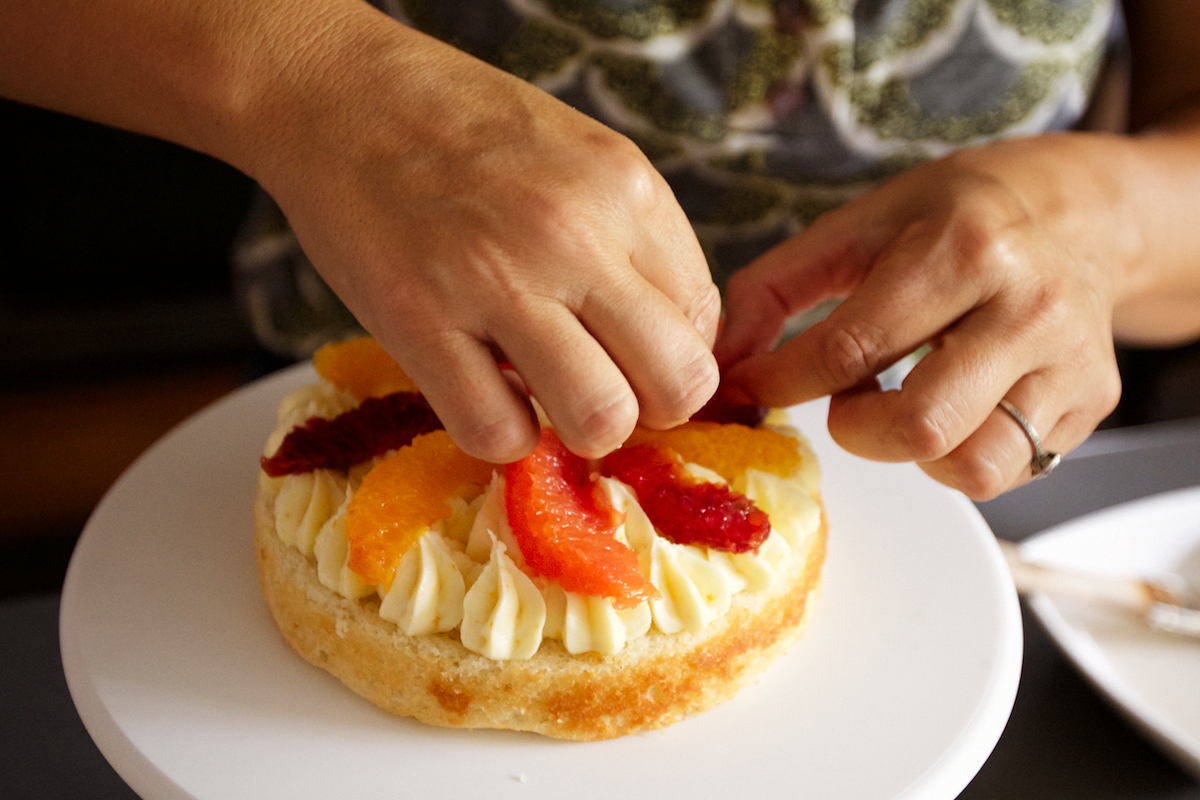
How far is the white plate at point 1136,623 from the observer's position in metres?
1.26

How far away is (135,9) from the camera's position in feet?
3.44

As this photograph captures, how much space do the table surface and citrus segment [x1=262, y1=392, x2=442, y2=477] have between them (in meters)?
0.44

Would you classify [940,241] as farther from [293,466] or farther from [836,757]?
[293,466]

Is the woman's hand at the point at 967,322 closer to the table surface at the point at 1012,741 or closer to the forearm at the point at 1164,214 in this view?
the forearm at the point at 1164,214

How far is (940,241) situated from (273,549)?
0.96m

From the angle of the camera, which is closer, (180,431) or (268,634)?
(268,634)

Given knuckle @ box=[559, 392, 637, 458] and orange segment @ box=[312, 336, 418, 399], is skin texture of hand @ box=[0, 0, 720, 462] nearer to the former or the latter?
knuckle @ box=[559, 392, 637, 458]

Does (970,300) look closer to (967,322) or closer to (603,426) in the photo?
(967,322)

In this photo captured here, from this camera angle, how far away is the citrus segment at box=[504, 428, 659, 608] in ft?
3.58

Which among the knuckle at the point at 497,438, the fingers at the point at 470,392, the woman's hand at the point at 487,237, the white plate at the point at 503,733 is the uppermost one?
the woman's hand at the point at 487,237

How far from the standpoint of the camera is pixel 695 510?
1.18 meters

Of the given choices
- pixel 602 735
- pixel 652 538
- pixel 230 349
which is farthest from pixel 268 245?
pixel 230 349

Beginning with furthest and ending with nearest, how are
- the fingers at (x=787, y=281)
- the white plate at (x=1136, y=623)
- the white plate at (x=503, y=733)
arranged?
the fingers at (x=787, y=281), the white plate at (x=1136, y=623), the white plate at (x=503, y=733)

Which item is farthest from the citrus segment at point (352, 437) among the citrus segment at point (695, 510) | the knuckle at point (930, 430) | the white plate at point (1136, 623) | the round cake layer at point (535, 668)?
the white plate at point (1136, 623)
